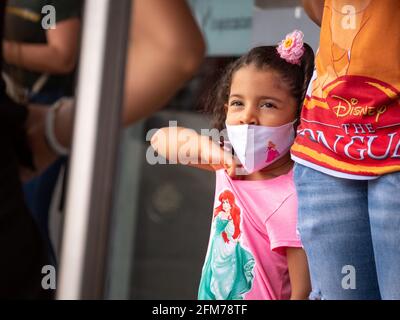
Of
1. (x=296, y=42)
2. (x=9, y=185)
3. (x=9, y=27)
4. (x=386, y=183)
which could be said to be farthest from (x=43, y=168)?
(x=386, y=183)

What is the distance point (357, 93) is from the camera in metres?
1.41

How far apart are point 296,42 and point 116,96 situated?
0.42 metres

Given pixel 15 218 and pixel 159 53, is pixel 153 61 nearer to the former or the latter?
pixel 159 53

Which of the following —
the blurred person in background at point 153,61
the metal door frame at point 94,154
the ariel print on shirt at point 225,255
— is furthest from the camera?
the ariel print on shirt at point 225,255

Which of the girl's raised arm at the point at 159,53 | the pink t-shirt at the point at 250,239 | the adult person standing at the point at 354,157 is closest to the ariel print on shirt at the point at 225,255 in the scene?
the pink t-shirt at the point at 250,239

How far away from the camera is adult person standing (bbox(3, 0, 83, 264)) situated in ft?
4.78

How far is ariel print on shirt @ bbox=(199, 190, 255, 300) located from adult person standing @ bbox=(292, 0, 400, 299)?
162 mm

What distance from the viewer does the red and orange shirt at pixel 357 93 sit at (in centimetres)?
139

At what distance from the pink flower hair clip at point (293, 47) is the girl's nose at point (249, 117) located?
0.45 feet

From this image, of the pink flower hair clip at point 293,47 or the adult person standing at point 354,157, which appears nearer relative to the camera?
the adult person standing at point 354,157

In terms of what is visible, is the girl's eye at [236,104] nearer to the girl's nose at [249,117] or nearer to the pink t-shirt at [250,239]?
the girl's nose at [249,117]

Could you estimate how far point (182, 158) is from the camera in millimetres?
1574

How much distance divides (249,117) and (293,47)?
18cm
